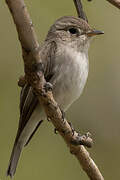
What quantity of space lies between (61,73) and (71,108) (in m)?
1.29

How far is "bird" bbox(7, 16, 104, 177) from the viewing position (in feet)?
11.3

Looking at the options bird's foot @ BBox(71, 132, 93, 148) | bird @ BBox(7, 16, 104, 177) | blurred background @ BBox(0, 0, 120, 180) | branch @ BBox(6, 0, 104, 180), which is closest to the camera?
branch @ BBox(6, 0, 104, 180)

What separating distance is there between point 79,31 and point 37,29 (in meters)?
1.15

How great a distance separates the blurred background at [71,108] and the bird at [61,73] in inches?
33.2

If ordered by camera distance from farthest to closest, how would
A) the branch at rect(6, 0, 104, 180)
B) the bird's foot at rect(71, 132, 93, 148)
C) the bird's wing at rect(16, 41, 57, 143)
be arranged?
the bird's wing at rect(16, 41, 57, 143)
the bird's foot at rect(71, 132, 93, 148)
the branch at rect(6, 0, 104, 180)

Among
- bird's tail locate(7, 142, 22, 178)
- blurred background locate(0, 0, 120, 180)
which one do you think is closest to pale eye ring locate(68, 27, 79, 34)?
blurred background locate(0, 0, 120, 180)

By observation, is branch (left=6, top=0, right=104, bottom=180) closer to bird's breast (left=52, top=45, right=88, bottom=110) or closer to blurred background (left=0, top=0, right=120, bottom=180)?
bird's breast (left=52, top=45, right=88, bottom=110)

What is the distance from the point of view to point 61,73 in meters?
3.52

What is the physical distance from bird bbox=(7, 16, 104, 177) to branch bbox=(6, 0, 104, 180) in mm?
620

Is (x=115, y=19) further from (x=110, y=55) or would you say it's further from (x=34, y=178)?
(x=34, y=178)

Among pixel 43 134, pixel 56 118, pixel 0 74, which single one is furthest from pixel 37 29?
pixel 56 118

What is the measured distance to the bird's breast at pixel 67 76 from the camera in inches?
139

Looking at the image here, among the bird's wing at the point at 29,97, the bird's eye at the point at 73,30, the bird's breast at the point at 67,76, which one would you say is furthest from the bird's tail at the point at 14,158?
the bird's eye at the point at 73,30

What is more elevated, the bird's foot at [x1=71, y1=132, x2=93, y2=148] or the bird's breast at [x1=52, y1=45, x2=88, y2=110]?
the bird's breast at [x1=52, y1=45, x2=88, y2=110]
